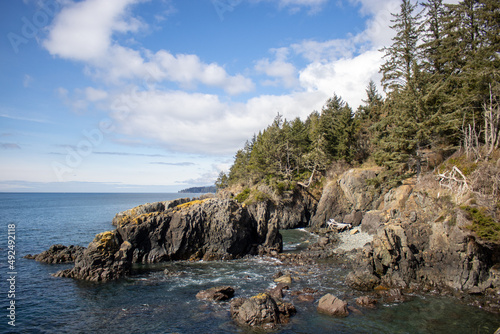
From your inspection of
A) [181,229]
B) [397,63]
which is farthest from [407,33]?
[181,229]

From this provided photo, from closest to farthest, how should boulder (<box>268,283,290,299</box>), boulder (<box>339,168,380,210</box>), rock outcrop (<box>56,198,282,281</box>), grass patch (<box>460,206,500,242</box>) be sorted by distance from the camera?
grass patch (<box>460,206,500,242</box>) → boulder (<box>268,283,290,299</box>) → rock outcrop (<box>56,198,282,281</box>) → boulder (<box>339,168,380,210</box>)

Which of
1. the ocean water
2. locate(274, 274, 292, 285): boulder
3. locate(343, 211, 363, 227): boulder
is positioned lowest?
the ocean water

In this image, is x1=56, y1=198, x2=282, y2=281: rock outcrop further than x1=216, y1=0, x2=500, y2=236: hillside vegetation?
Yes

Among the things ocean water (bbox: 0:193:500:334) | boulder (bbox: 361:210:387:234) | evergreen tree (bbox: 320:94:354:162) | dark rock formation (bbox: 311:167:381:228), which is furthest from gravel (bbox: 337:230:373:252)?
evergreen tree (bbox: 320:94:354:162)

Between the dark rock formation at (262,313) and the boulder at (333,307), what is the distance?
193 centimetres

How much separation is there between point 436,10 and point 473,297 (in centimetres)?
3989

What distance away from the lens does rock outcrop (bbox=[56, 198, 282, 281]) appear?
33000mm

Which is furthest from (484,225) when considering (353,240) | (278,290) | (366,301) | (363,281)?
(353,240)

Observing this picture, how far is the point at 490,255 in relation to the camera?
71.0ft

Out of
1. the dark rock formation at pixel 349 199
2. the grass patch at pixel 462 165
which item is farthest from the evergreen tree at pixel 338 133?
the grass patch at pixel 462 165

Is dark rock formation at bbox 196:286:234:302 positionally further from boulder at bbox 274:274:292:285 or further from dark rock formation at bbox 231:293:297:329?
boulder at bbox 274:274:292:285

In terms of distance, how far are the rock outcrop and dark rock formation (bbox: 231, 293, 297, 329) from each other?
16.4 m

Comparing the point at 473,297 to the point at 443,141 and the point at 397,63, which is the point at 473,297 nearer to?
the point at 443,141

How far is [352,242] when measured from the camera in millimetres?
39219
